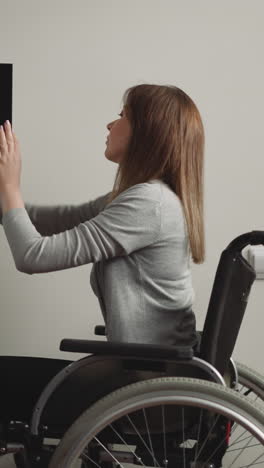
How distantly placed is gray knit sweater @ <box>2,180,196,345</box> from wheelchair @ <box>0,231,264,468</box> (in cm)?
7

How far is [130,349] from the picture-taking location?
4.05 feet

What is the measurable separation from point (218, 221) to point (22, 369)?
80 centimetres

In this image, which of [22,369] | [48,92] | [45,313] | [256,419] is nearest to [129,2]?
[48,92]

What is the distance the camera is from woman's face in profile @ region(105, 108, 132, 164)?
4.75 feet

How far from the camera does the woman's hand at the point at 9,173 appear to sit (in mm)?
1325

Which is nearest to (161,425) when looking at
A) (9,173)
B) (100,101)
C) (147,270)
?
(147,270)

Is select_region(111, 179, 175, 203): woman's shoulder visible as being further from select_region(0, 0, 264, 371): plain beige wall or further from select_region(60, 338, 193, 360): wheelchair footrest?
select_region(0, 0, 264, 371): plain beige wall

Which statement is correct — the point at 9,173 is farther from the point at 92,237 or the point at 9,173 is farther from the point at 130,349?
the point at 130,349

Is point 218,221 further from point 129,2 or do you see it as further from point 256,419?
point 256,419

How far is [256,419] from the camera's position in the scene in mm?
1174

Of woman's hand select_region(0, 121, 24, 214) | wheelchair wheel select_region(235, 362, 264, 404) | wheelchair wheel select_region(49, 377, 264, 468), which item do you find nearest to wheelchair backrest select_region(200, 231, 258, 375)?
wheelchair wheel select_region(49, 377, 264, 468)

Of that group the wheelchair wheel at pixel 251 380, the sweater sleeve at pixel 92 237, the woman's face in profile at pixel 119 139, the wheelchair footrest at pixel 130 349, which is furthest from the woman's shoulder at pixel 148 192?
the wheelchair wheel at pixel 251 380

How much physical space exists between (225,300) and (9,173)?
0.45 metres

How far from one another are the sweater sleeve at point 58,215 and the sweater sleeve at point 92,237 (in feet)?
1.25
